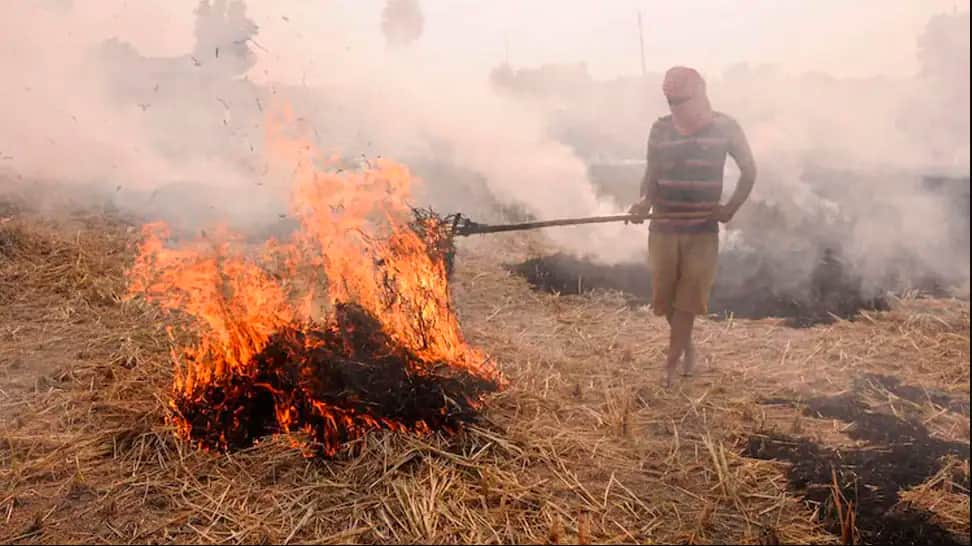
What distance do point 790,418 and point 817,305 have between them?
301cm

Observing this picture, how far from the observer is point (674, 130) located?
14.7 feet

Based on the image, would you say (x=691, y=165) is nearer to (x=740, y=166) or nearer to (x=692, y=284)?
(x=740, y=166)

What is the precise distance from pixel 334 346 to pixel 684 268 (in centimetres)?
250

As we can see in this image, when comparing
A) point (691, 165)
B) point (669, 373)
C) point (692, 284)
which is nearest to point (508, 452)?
point (669, 373)

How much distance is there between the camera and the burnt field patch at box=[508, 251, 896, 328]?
6.63 meters

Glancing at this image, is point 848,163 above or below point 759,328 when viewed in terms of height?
above

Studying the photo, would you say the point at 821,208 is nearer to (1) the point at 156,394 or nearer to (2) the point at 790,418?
(2) the point at 790,418

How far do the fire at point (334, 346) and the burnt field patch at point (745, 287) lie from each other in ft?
9.50

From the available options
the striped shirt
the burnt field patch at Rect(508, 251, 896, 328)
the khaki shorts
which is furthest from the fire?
the burnt field patch at Rect(508, 251, 896, 328)

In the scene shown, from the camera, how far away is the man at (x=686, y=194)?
437cm

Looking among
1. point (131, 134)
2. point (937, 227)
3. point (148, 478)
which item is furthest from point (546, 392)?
point (131, 134)

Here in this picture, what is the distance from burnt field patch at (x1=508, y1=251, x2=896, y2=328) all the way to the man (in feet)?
6.53

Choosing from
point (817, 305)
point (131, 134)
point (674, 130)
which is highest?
point (131, 134)

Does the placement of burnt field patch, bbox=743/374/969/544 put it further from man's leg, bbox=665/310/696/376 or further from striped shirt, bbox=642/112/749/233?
striped shirt, bbox=642/112/749/233
